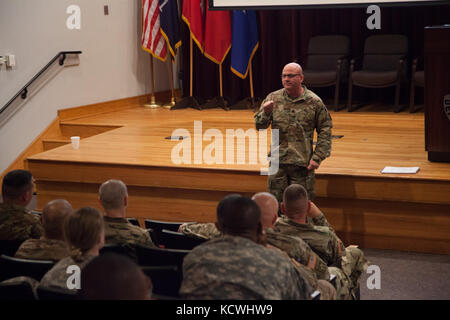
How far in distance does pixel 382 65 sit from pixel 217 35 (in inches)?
85.8

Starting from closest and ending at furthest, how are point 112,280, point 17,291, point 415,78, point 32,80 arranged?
point 112,280, point 17,291, point 32,80, point 415,78

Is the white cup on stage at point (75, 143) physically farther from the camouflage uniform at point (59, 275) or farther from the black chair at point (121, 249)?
the camouflage uniform at point (59, 275)

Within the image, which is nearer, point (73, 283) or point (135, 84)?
point (73, 283)

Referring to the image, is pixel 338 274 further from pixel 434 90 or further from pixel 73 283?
pixel 434 90

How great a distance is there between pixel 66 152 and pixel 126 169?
824mm

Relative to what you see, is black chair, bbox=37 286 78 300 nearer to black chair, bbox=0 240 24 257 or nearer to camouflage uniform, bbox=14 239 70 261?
camouflage uniform, bbox=14 239 70 261

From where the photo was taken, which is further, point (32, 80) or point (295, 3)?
point (295, 3)

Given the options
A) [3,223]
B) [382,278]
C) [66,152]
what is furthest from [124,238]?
[66,152]

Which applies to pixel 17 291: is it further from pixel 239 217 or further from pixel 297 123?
pixel 297 123

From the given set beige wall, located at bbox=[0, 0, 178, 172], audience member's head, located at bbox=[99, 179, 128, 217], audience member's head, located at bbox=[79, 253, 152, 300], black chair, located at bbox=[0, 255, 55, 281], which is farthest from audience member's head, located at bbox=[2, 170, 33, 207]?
beige wall, located at bbox=[0, 0, 178, 172]

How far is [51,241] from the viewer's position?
3.17 meters

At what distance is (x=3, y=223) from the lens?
11.6 feet

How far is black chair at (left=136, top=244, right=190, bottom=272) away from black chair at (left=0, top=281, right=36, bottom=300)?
0.64 m

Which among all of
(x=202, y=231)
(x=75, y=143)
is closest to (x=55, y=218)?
(x=202, y=231)
